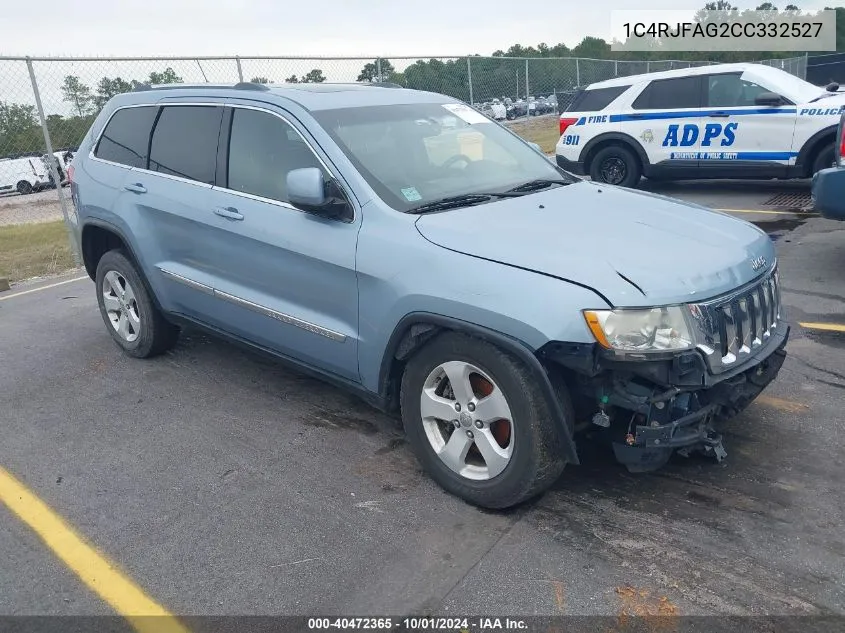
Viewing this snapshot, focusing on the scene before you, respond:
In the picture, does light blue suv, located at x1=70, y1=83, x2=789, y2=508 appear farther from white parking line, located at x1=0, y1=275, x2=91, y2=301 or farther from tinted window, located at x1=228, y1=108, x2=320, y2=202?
white parking line, located at x1=0, y1=275, x2=91, y2=301

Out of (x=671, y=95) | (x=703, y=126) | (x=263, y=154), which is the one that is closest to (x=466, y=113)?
(x=263, y=154)

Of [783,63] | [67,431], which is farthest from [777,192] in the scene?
[783,63]

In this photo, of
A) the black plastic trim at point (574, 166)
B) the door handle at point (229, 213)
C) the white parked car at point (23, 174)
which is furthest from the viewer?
the black plastic trim at point (574, 166)

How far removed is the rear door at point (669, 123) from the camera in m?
10.2

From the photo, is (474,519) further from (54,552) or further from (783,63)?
(783,63)

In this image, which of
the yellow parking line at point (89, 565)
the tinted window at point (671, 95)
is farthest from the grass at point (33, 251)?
the tinted window at point (671, 95)

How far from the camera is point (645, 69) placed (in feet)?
88.5

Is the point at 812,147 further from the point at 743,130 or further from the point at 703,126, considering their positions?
the point at 703,126

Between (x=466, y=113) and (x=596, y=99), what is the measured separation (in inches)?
281

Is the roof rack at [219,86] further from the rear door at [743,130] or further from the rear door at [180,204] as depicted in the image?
the rear door at [743,130]

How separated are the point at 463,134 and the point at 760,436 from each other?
7.67ft

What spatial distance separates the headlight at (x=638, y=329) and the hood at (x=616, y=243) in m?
0.05

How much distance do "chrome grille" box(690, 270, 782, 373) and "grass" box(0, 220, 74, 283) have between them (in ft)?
27.7

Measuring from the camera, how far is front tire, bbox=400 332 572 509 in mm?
3053
